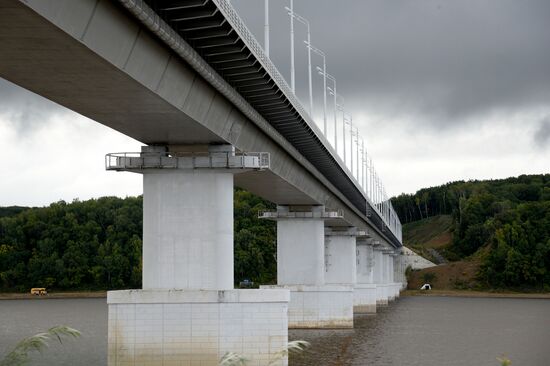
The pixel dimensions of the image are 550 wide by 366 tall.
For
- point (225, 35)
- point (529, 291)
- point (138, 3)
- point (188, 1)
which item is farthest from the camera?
point (529, 291)

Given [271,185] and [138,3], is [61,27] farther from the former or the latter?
[271,185]

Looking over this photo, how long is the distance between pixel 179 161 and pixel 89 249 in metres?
129

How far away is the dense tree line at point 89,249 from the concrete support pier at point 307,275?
3336 inches

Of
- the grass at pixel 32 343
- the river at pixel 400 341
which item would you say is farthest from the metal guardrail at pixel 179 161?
the grass at pixel 32 343

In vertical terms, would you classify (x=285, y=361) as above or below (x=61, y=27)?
below

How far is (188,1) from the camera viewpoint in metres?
24.2

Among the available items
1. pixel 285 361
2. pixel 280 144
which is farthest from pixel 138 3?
pixel 280 144

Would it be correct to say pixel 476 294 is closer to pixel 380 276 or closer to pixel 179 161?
pixel 380 276

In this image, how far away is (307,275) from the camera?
67.5 m

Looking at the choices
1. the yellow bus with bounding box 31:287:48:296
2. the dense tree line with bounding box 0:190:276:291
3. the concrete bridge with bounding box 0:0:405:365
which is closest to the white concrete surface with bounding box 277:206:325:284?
the concrete bridge with bounding box 0:0:405:365

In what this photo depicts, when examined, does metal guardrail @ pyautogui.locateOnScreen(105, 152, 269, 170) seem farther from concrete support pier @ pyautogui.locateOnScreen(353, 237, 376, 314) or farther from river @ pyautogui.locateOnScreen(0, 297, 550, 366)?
concrete support pier @ pyautogui.locateOnScreen(353, 237, 376, 314)

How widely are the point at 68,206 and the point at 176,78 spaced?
152 metres

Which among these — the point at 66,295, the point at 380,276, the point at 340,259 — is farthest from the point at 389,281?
the point at 340,259

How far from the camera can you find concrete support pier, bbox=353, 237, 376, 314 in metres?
93.8
